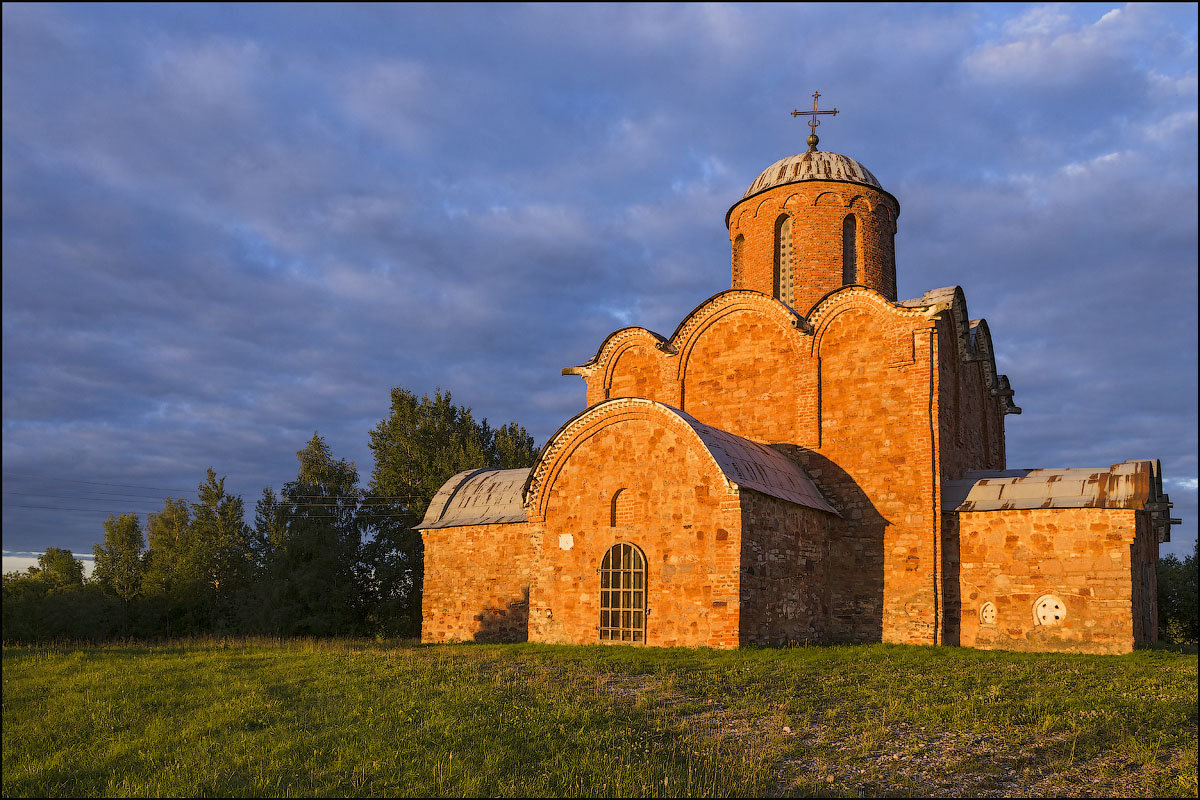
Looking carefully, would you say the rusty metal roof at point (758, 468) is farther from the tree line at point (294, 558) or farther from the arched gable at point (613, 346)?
the tree line at point (294, 558)

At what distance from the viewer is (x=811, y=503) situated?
54.0 feet

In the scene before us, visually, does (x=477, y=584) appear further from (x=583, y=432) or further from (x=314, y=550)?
(x=314, y=550)

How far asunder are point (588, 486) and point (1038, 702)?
8907mm

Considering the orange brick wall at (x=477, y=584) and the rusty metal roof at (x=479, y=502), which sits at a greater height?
the rusty metal roof at (x=479, y=502)

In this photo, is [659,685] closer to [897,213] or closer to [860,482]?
[860,482]

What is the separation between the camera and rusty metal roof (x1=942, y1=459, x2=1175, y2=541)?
15.1 meters

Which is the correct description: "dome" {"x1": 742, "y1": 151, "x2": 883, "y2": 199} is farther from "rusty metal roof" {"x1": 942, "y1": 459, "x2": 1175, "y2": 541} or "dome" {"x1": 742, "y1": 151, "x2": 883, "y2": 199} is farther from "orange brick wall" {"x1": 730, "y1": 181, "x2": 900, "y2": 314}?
"rusty metal roof" {"x1": 942, "y1": 459, "x2": 1175, "y2": 541}

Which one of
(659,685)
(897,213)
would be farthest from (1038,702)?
(897,213)

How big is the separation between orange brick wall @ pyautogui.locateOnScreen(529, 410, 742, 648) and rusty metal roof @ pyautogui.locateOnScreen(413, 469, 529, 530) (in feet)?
12.7

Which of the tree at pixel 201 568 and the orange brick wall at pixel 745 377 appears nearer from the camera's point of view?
the orange brick wall at pixel 745 377

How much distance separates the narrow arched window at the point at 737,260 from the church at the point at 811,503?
102 cm

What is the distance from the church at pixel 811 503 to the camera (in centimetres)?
1498

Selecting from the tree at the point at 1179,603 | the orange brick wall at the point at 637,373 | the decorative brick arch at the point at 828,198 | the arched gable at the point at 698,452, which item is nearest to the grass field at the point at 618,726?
the arched gable at the point at 698,452

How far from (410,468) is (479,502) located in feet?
48.5
